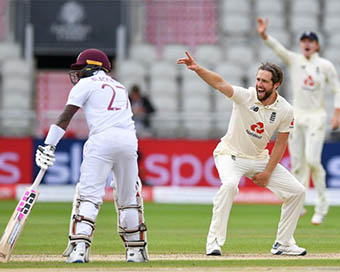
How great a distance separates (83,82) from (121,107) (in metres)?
0.36

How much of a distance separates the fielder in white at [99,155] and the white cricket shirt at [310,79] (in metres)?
4.80

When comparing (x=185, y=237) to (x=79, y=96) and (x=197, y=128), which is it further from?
(x=197, y=128)

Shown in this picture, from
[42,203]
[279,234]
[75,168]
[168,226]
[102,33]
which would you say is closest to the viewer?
[279,234]

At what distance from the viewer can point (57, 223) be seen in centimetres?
1144

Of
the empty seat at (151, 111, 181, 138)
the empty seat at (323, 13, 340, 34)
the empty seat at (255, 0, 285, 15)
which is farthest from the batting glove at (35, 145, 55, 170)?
the empty seat at (255, 0, 285, 15)

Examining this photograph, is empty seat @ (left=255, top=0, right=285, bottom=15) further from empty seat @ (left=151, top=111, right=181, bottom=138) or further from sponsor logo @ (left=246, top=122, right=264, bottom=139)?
sponsor logo @ (left=246, top=122, right=264, bottom=139)

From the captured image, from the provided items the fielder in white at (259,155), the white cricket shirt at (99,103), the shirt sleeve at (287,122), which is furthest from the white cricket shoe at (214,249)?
the white cricket shirt at (99,103)

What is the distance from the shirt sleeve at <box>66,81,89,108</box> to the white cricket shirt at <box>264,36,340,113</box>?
501 cm

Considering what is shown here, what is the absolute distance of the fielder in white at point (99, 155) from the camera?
6.79 m

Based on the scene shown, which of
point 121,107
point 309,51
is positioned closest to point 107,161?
point 121,107

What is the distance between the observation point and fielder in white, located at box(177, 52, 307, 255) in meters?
7.47

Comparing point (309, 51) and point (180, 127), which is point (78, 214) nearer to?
point (309, 51)

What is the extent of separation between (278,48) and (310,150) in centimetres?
134

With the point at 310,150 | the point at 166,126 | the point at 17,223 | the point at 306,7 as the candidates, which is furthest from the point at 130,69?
the point at 17,223
